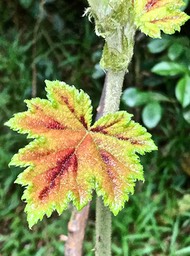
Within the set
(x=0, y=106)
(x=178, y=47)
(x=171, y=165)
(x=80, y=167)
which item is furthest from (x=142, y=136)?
(x=0, y=106)

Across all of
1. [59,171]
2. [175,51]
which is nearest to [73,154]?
[59,171]

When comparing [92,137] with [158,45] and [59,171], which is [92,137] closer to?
[59,171]

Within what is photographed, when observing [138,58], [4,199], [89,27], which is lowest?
[4,199]

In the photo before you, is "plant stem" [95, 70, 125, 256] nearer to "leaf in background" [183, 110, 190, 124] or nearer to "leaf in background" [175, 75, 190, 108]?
"leaf in background" [175, 75, 190, 108]

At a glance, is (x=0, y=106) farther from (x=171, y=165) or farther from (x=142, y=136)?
(x=142, y=136)

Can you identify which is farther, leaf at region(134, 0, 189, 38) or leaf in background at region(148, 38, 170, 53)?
leaf in background at region(148, 38, 170, 53)

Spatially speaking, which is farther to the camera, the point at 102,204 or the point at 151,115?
the point at 151,115

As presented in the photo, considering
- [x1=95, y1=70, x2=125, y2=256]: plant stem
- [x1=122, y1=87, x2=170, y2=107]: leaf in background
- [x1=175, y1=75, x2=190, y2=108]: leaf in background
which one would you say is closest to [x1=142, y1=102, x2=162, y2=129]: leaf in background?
[x1=122, y1=87, x2=170, y2=107]: leaf in background
